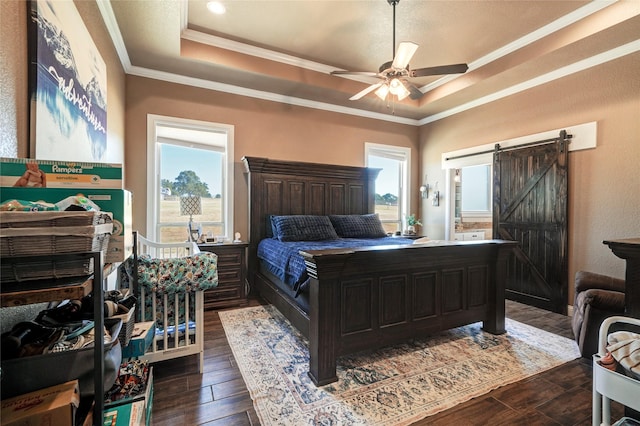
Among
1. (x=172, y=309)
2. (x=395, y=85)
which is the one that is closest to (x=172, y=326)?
(x=172, y=309)

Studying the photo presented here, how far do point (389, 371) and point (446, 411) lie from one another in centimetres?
49

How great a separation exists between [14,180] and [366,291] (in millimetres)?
2029

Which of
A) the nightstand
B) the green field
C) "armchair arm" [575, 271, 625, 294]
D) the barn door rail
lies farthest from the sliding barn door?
the green field

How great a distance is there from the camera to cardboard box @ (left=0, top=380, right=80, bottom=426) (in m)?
0.83

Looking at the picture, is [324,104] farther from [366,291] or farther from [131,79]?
[366,291]

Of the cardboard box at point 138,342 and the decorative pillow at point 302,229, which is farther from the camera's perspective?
the decorative pillow at point 302,229

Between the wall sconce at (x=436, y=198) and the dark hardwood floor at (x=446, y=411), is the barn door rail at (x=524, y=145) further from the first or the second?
the dark hardwood floor at (x=446, y=411)

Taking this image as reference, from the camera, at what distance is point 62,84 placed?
1.58 m

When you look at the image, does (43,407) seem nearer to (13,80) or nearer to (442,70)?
(13,80)

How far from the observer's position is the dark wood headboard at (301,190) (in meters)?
4.00

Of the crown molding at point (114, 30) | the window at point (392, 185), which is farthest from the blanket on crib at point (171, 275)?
the window at point (392, 185)

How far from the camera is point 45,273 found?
0.85 metres

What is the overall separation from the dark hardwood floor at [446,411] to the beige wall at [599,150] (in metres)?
1.62

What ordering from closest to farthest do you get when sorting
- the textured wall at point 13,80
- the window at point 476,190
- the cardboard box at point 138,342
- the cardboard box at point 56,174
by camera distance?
1. the cardboard box at point 56,174
2. the textured wall at point 13,80
3. the cardboard box at point 138,342
4. the window at point 476,190
